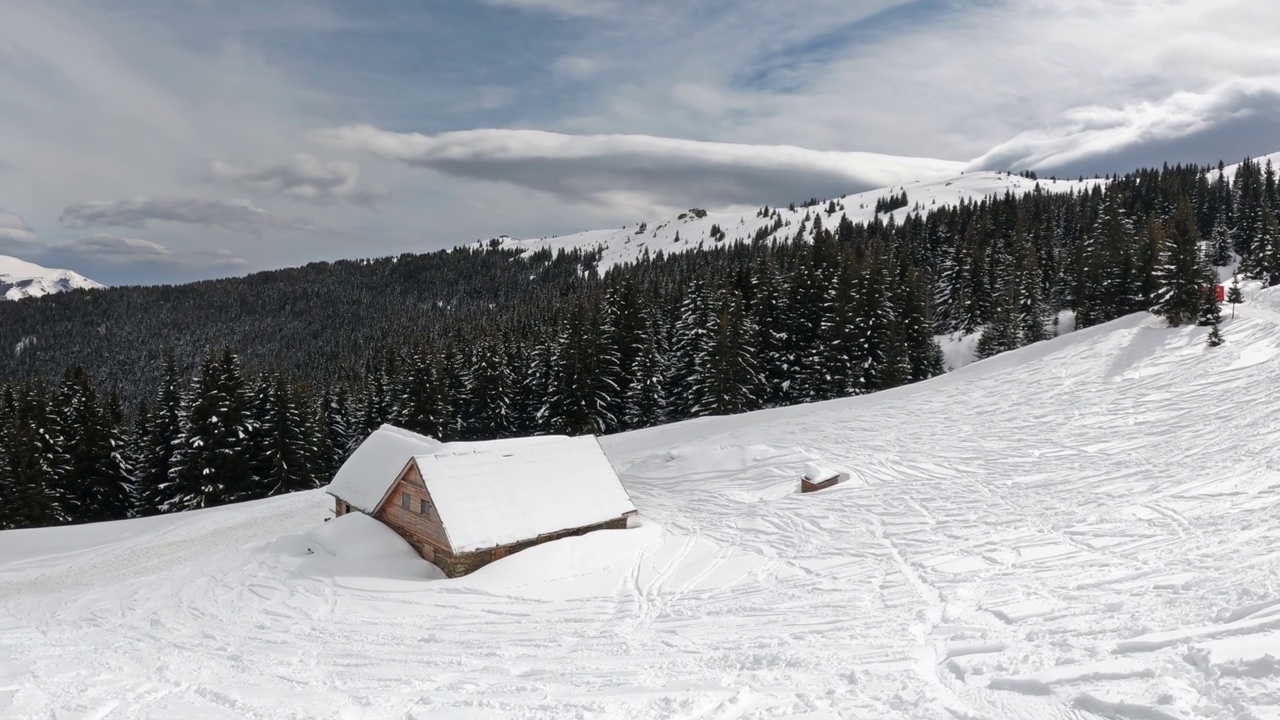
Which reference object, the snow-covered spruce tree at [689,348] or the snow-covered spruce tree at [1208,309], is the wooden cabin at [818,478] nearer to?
the snow-covered spruce tree at [689,348]

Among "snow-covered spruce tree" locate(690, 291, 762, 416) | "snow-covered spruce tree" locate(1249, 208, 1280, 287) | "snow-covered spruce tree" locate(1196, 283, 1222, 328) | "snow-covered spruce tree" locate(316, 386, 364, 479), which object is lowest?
"snow-covered spruce tree" locate(316, 386, 364, 479)

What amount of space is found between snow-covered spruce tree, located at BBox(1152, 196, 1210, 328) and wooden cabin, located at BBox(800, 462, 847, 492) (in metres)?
26.6

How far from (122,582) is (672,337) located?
39.7 m

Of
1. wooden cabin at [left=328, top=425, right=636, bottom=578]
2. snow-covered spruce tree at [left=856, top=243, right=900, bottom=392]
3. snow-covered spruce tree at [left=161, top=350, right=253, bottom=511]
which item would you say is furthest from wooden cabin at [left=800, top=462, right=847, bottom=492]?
snow-covered spruce tree at [left=161, top=350, right=253, bottom=511]

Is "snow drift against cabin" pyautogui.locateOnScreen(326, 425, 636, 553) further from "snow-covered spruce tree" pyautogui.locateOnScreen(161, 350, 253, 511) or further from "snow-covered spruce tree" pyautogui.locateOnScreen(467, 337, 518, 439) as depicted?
"snow-covered spruce tree" pyautogui.locateOnScreen(467, 337, 518, 439)

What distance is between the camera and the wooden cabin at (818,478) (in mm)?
25969

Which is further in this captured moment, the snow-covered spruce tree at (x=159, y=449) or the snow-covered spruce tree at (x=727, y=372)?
the snow-covered spruce tree at (x=727, y=372)

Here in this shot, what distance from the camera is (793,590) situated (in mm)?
15969

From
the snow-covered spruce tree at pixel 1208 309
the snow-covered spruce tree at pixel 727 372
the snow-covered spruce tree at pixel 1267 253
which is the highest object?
the snow-covered spruce tree at pixel 1267 253

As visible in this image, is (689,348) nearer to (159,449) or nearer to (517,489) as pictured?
(517,489)

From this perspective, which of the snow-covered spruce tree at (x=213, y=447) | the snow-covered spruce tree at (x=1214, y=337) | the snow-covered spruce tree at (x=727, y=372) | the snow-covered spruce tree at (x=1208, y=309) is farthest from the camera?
the snow-covered spruce tree at (x=727, y=372)

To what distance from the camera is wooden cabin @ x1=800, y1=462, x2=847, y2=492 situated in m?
26.0

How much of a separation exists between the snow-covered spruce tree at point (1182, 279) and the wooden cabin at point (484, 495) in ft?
115

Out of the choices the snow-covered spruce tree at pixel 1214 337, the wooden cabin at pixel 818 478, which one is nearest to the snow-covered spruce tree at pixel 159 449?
the wooden cabin at pixel 818 478
